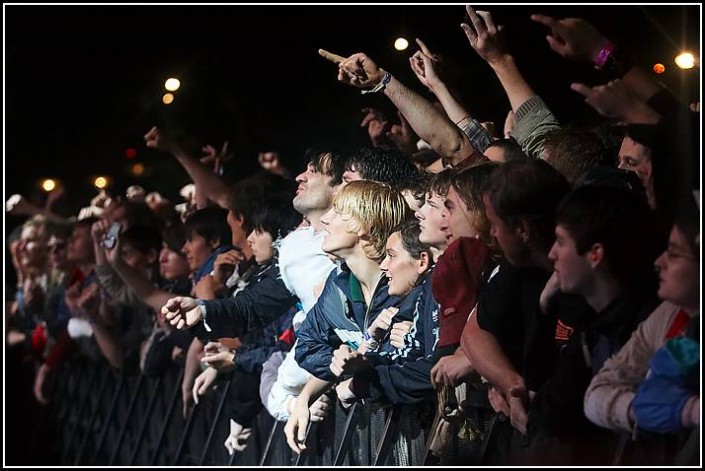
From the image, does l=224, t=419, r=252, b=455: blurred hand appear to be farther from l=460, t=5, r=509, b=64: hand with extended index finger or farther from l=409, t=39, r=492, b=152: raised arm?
l=460, t=5, r=509, b=64: hand with extended index finger

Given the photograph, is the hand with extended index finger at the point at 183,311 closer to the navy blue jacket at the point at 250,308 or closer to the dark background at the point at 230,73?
the navy blue jacket at the point at 250,308

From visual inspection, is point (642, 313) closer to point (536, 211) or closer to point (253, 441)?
point (536, 211)

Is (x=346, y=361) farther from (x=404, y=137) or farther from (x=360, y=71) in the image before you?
(x=360, y=71)

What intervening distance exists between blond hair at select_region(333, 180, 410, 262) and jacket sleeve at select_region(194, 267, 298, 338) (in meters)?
0.86

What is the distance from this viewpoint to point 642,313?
4613mm

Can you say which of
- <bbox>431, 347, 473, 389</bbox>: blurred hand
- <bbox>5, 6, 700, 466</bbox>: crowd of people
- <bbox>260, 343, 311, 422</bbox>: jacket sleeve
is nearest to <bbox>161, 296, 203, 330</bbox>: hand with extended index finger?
<bbox>5, 6, 700, 466</bbox>: crowd of people

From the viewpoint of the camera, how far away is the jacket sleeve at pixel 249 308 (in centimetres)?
674

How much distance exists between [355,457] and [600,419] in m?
1.65

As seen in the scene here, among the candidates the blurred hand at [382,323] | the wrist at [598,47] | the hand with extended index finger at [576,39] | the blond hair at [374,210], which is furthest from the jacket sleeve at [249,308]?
the wrist at [598,47]

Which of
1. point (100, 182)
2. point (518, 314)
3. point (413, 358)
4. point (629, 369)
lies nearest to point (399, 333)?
point (413, 358)

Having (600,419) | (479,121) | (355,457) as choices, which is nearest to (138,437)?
(355,457)

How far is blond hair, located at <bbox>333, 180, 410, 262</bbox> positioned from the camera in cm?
583

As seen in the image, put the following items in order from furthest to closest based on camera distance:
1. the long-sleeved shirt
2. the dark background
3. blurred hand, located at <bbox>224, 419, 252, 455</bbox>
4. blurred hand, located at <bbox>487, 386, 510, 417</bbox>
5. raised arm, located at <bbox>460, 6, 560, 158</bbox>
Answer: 1. blurred hand, located at <bbox>224, 419, 252, 455</bbox>
2. the dark background
3. raised arm, located at <bbox>460, 6, 560, 158</bbox>
4. blurred hand, located at <bbox>487, 386, 510, 417</bbox>
5. the long-sleeved shirt

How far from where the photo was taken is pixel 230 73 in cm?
742
